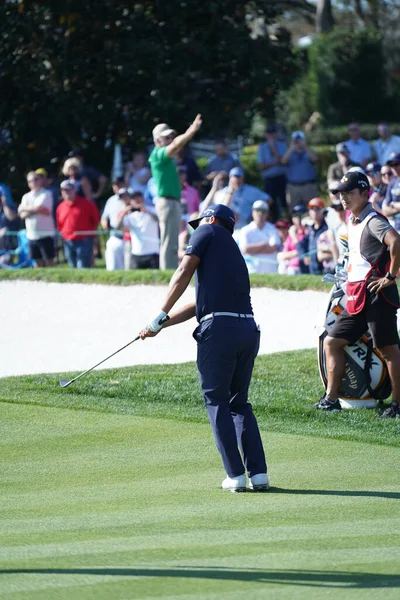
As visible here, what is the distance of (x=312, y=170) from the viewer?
826 inches

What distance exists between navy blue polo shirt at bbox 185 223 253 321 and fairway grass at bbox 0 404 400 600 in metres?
1.12

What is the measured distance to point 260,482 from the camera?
7312 millimetres

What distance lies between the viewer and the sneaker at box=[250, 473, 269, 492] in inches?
288

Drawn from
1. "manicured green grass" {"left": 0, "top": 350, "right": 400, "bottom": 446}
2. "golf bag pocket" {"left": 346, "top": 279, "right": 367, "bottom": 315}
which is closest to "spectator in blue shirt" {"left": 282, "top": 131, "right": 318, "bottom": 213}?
"manicured green grass" {"left": 0, "top": 350, "right": 400, "bottom": 446}

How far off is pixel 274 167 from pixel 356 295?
41.0ft

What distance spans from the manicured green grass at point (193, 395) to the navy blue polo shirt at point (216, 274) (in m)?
2.23

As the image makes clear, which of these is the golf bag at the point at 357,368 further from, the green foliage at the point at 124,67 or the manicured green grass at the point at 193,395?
the green foliage at the point at 124,67

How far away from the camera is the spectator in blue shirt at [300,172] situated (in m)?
20.9

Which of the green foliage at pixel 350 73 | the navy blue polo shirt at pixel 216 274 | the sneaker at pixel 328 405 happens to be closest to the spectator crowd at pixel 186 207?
the sneaker at pixel 328 405

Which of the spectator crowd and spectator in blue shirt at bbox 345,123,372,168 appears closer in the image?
the spectator crowd

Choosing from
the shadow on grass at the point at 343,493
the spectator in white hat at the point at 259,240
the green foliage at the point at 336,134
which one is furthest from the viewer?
the green foliage at the point at 336,134

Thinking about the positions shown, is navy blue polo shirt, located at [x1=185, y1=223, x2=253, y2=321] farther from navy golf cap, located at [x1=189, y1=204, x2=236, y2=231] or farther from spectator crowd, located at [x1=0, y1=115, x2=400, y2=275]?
spectator crowd, located at [x1=0, y1=115, x2=400, y2=275]

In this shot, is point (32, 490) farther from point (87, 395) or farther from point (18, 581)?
point (87, 395)

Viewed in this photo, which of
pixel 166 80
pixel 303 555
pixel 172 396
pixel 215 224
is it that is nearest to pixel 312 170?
pixel 166 80
